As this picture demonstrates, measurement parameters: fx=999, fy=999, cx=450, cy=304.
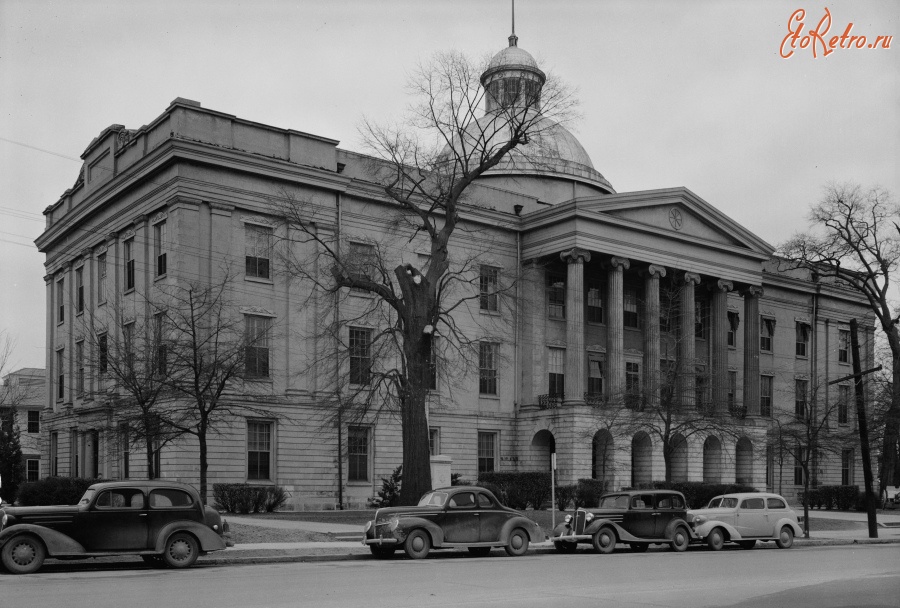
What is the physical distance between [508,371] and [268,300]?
1456 cm

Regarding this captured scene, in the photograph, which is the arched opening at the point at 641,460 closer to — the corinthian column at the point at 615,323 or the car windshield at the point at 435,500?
the corinthian column at the point at 615,323

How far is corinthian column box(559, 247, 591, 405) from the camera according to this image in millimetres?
48969

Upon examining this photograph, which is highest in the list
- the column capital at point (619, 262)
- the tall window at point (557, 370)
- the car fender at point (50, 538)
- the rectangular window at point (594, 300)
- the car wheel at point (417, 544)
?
the column capital at point (619, 262)

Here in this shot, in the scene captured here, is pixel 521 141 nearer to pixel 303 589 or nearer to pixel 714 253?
pixel 303 589

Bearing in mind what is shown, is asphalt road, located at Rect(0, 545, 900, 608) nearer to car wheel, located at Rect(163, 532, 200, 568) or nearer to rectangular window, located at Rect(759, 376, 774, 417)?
car wheel, located at Rect(163, 532, 200, 568)

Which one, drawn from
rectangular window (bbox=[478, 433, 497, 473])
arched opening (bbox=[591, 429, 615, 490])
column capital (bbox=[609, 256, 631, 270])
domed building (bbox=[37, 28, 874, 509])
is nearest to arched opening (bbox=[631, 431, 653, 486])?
domed building (bbox=[37, 28, 874, 509])

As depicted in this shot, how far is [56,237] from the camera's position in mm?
51469

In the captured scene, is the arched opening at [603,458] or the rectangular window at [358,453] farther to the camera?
the arched opening at [603,458]

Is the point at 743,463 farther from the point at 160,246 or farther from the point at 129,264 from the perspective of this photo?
the point at 129,264

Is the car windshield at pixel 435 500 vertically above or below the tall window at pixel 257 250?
below

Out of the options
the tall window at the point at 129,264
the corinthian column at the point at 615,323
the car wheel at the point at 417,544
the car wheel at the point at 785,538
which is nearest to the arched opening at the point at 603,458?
the corinthian column at the point at 615,323

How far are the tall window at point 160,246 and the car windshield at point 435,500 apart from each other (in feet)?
69.2

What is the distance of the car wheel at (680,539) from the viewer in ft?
84.6

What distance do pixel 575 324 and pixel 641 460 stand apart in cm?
837
